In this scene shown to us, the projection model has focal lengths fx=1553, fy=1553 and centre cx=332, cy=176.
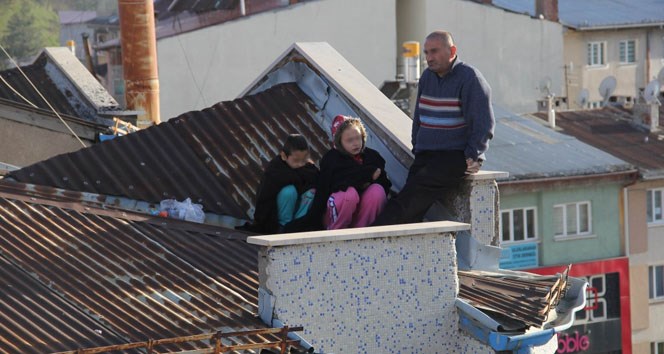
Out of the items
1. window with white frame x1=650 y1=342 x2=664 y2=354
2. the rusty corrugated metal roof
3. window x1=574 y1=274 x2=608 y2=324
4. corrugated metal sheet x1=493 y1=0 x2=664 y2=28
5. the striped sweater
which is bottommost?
window with white frame x1=650 y1=342 x2=664 y2=354

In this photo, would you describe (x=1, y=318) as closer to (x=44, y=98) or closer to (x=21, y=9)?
(x=44, y=98)

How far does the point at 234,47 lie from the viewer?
49.5 m

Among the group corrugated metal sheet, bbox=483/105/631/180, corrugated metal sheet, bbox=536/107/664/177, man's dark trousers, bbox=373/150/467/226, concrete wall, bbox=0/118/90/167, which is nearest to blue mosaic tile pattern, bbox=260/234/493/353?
man's dark trousers, bbox=373/150/467/226

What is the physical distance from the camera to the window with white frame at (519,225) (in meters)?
42.3

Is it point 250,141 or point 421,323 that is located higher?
point 250,141

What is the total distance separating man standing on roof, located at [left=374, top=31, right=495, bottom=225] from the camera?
34.4ft

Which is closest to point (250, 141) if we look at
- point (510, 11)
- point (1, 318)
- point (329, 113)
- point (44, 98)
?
point (329, 113)

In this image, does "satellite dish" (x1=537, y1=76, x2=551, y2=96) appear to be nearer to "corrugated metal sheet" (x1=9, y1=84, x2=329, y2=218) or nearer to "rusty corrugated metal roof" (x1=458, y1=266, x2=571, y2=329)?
"corrugated metal sheet" (x1=9, y1=84, x2=329, y2=218)

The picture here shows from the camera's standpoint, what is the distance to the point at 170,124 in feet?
41.3

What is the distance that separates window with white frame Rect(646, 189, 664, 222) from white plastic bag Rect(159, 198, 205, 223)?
116ft

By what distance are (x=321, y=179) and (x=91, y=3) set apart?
306 ft

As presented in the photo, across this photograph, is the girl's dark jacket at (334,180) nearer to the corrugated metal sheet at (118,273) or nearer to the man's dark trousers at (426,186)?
the man's dark trousers at (426,186)

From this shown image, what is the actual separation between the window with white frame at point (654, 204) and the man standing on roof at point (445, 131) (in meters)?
35.6

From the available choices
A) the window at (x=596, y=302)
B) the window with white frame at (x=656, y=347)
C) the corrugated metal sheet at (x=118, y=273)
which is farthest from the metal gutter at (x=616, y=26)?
the corrugated metal sheet at (x=118, y=273)
